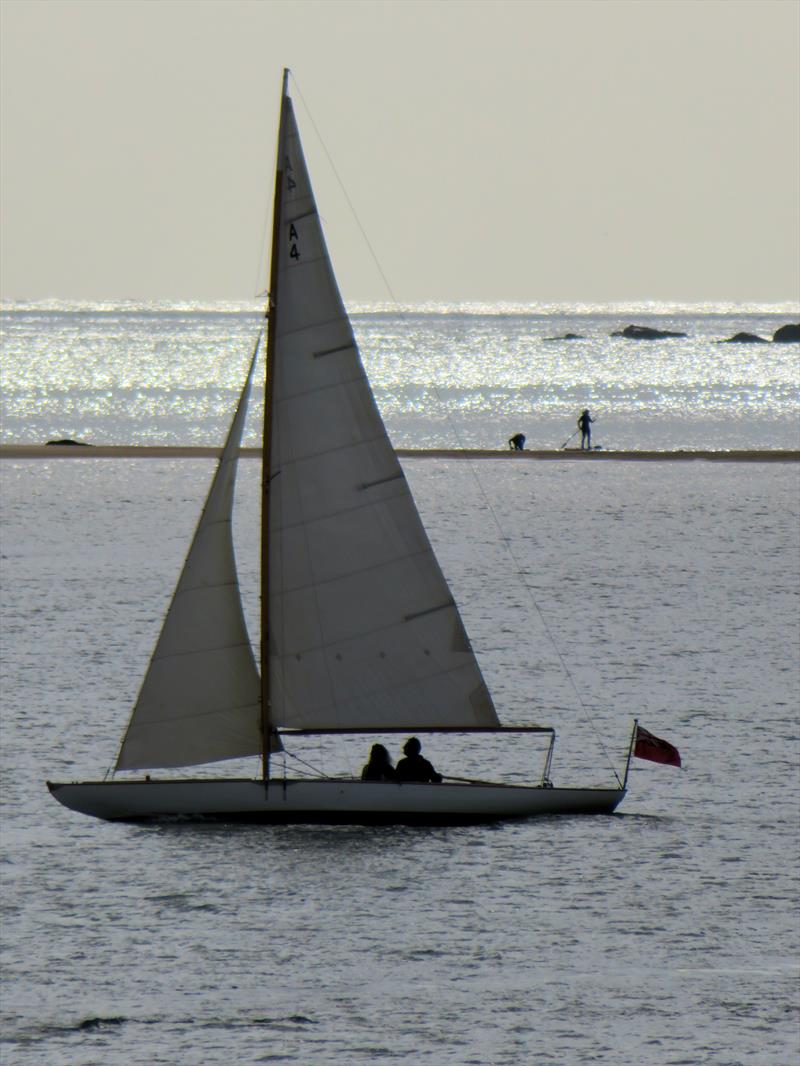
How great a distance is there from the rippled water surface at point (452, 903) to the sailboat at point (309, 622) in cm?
127

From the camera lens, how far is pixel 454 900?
34.5 meters

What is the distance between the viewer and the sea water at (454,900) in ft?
94.6

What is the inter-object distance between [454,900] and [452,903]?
162 millimetres

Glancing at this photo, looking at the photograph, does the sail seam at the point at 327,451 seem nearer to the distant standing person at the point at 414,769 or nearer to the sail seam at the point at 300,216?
the sail seam at the point at 300,216

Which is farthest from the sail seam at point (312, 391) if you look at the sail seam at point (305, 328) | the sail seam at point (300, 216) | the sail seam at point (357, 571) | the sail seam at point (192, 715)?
the sail seam at point (192, 715)

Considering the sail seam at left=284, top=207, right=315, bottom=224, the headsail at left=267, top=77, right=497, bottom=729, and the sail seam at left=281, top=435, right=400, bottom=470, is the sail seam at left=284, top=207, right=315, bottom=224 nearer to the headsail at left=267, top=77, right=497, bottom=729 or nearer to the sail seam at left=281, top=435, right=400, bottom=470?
the headsail at left=267, top=77, right=497, bottom=729

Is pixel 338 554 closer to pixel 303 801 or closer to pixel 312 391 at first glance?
pixel 312 391

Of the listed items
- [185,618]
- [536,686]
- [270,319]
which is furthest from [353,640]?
[536,686]

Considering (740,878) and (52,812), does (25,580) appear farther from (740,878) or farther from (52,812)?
(740,878)

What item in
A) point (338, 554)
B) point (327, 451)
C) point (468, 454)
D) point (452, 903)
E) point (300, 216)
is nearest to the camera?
point (452, 903)

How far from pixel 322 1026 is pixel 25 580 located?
49691mm

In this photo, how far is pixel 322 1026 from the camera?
29.0 metres

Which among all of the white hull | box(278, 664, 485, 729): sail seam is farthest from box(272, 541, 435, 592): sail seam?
the white hull

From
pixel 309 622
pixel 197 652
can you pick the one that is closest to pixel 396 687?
pixel 309 622
